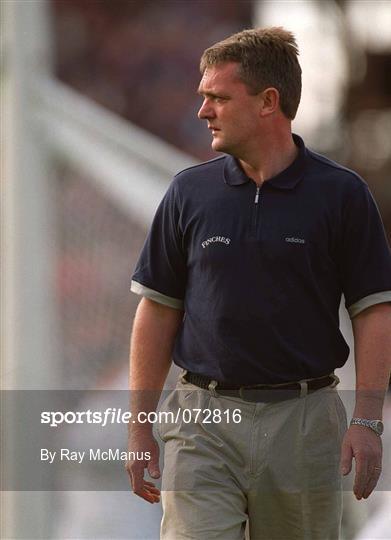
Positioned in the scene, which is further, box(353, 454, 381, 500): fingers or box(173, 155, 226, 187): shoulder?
box(173, 155, 226, 187): shoulder

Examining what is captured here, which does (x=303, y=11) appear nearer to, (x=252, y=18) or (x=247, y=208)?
(x=252, y=18)

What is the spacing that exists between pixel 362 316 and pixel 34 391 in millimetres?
1317

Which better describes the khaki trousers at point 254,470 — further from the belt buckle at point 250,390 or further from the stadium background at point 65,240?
the stadium background at point 65,240

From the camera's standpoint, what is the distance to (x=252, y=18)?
8.93 metres

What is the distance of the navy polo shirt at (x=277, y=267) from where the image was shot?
254 cm

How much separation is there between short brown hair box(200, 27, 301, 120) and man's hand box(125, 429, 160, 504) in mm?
705

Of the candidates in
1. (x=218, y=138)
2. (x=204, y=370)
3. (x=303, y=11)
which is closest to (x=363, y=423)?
(x=204, y=370)

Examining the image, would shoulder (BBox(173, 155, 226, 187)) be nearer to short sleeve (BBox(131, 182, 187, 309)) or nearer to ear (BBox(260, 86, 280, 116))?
short sleeve (BBox(131, 182, 187, 309))

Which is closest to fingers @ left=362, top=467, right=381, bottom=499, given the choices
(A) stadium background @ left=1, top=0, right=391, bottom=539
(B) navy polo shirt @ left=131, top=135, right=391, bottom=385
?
(B) navy polo shirt @ left=131, top=135, right=391, bottom=385

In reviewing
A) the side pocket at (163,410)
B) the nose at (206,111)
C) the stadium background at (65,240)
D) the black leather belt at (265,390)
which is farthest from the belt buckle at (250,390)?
the stadium background at (65,240)

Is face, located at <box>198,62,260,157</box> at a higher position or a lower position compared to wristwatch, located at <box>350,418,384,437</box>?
higher

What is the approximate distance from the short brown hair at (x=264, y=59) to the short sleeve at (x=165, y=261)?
0.87 ft

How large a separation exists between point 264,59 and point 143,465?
2.74ft

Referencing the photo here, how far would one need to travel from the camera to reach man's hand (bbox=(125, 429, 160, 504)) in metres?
2.64
